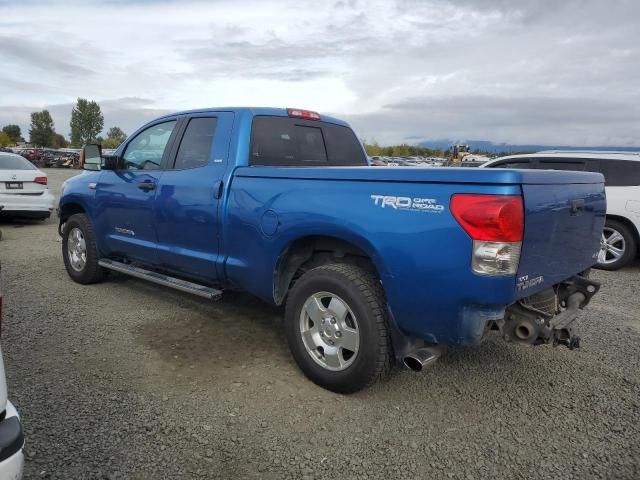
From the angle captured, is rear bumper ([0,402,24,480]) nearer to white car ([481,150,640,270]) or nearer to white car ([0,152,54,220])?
white car ([481,150,640,270])

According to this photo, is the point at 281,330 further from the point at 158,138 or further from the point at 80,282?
the point at 80,282

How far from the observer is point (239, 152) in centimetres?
409

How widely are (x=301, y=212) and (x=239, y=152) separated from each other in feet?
3.35

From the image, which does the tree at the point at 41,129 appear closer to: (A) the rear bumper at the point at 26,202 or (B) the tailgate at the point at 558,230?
(A) the rear bumper at the point at 26,202

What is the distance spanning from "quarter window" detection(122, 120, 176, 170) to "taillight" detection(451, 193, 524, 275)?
3203 millimetres

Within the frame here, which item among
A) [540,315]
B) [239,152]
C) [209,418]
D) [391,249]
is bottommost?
[209,418]

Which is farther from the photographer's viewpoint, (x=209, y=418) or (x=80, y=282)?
(x=80, y=282)

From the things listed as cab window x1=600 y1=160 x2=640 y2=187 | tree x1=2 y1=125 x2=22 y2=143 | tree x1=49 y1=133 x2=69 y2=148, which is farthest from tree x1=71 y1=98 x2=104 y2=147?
cab window x1=600 y1=160 x2=640 y2=187

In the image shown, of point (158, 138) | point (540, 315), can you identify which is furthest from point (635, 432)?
point (158, 138)

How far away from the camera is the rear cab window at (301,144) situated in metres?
4.27

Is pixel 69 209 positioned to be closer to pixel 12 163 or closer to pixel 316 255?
pixel 316 255

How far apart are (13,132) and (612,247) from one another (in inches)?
5099

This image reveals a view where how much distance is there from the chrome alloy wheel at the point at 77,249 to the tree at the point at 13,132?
12311 centimetres

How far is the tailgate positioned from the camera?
275 cm
